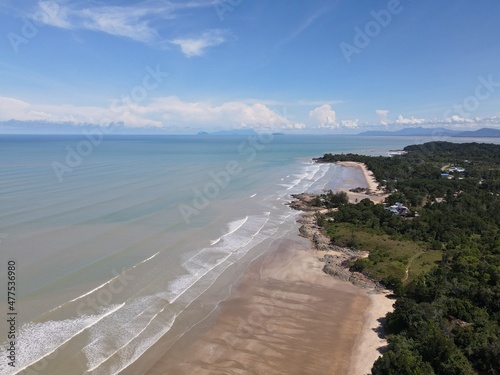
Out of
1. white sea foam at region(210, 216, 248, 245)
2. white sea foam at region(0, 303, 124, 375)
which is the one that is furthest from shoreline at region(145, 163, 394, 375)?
white sea foam at region(210, 216, 248, 245)

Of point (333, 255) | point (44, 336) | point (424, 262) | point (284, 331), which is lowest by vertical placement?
point (284, 331)

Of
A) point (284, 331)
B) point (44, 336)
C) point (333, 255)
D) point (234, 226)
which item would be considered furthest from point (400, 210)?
point (44, 336)

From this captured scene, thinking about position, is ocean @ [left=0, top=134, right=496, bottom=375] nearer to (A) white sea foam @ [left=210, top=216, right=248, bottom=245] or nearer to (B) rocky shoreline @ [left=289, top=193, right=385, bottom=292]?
(A) white sea foam @ [left=210, top=216, right=248, bottom=245]

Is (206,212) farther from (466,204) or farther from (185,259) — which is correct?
(466,204)

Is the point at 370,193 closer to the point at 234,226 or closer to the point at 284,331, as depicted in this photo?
the point at 234,226

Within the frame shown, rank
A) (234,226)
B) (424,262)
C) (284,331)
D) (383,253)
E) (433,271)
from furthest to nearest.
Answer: (234,226) → (383,253) → (424,262) → (433,271) → (284,331)

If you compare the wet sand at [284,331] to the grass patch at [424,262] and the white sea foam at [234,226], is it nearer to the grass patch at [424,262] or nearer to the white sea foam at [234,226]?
the grass patch at [424,262]

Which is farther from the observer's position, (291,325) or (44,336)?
(291,325)

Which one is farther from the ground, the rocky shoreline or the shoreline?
the rocky shoreline
